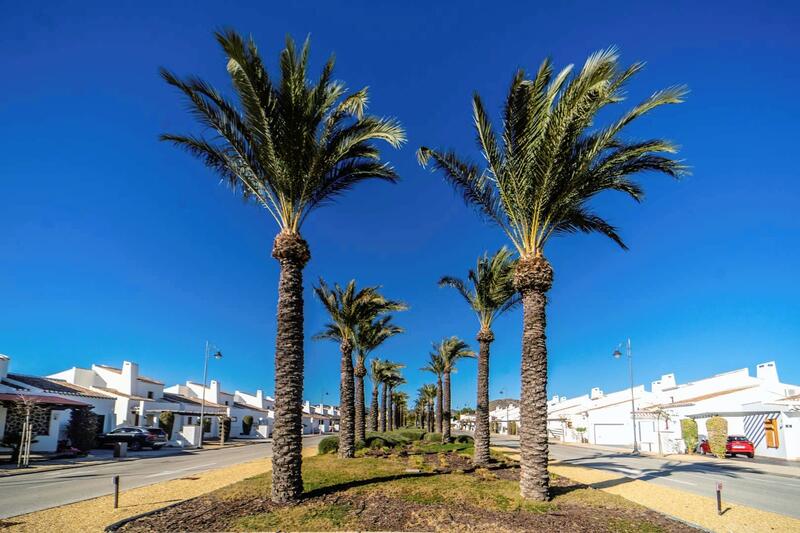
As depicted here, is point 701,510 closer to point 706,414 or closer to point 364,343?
point 364,343

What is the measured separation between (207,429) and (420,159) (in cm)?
5098

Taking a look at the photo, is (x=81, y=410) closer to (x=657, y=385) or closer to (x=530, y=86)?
(x=530, y=86)

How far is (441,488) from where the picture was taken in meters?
12.2

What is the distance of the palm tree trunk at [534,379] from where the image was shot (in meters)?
11.1

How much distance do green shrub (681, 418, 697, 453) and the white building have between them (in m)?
1.06

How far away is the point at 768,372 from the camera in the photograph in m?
42.8

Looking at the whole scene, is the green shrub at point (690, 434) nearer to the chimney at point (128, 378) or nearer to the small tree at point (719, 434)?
the small tree at point (719, 434)

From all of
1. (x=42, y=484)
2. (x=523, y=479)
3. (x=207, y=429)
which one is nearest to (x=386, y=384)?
(x=207, y=429)

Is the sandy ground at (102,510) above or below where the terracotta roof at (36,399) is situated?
below

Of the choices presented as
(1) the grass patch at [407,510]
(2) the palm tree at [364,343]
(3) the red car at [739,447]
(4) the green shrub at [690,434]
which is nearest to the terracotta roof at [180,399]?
(2) the palm tree at [364,343]

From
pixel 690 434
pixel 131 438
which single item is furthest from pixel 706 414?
pixel 131 438

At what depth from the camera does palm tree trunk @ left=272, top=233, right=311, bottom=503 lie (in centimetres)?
1019

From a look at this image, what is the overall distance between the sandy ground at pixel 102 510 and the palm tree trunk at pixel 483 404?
10088 mm

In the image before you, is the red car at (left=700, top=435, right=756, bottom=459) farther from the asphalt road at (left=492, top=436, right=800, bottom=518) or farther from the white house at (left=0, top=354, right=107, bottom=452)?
the white house at (left=0, top=354, right=107, bottom=452)
